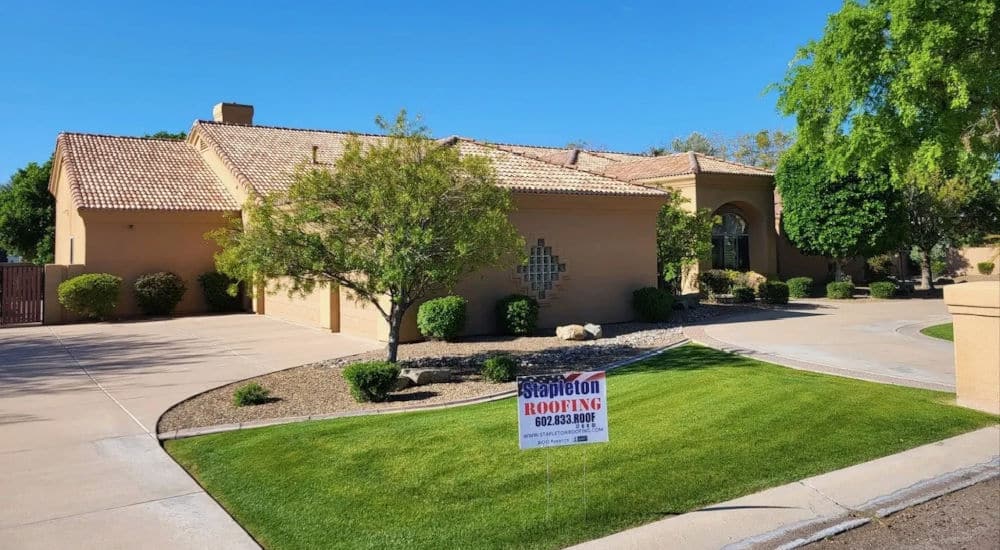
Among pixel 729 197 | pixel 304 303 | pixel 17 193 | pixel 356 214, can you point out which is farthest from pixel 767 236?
pixel 17 193

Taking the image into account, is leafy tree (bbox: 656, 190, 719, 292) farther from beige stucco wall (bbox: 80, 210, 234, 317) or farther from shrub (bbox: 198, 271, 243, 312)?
beige stucco wall (bbox: 80, 210, 234, 317)

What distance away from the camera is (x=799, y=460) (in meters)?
6.83

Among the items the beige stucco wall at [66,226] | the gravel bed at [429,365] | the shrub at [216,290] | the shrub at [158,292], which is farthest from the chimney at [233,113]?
the gravel bed at [429,365]

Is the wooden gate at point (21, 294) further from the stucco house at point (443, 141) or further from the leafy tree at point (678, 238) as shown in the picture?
the leafy tree at point (678, 238)

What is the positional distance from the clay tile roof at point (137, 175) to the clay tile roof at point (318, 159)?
4.38 feet

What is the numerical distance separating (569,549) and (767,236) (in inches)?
1062

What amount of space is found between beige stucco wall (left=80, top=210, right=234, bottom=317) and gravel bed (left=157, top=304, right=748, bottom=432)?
42.7 ft

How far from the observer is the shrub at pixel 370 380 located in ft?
32.3

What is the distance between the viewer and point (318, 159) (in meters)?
26.5

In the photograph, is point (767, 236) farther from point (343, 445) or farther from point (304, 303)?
point (343, 445)

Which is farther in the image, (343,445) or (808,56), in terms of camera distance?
(808,56)

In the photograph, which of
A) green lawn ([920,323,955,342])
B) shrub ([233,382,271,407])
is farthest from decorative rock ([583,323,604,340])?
shrub ([233,382,271,407])

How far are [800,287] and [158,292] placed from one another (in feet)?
75.9

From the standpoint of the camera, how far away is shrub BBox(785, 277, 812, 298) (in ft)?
89.5
